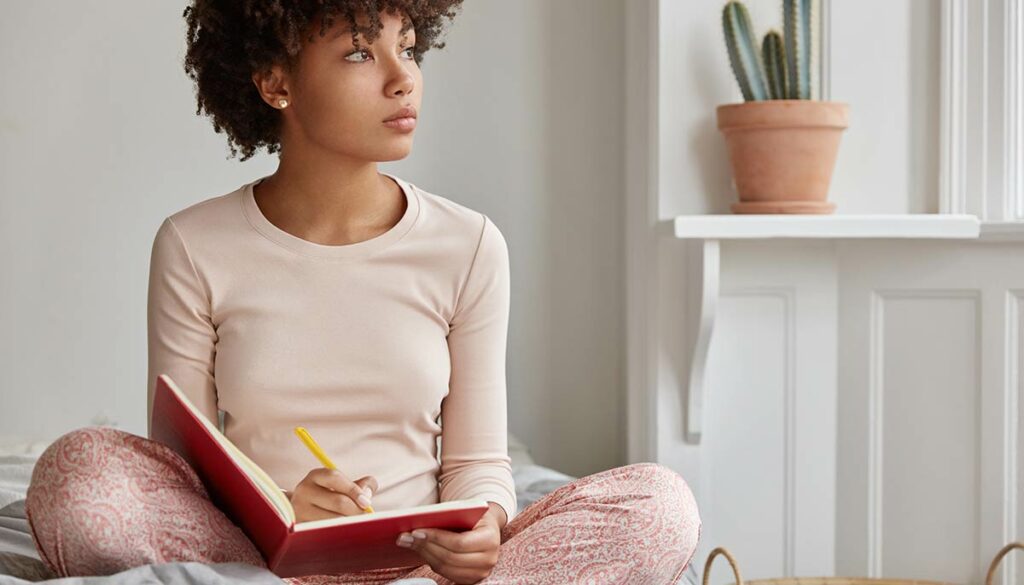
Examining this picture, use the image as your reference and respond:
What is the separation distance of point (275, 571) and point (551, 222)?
4.86ft

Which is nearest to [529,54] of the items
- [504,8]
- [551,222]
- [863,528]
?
[504,8]

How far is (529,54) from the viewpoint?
8.18ft

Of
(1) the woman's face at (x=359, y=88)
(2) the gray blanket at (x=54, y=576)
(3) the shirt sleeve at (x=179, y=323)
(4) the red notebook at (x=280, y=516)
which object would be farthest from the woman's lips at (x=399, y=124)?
(2) the gray blanket at (x=54, y=576)

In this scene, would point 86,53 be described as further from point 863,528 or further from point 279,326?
point 863,528

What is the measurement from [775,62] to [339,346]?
0.90 metres

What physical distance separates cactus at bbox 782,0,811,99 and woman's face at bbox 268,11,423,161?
2.52 ft

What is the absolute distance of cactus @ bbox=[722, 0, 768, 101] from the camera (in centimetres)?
184

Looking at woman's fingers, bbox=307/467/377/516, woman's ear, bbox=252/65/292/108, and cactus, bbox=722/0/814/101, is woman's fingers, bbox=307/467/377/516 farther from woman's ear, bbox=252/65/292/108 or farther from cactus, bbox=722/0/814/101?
cactus, bbox=722/0/814/101

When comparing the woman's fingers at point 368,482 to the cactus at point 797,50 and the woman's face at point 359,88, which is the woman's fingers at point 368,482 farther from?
the cactus at point 797,50

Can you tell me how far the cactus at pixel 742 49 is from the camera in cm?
184

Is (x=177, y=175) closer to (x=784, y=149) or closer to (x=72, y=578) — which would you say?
(x=784, y=149)

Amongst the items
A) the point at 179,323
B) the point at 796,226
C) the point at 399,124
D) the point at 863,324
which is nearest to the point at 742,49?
the point at 796,226

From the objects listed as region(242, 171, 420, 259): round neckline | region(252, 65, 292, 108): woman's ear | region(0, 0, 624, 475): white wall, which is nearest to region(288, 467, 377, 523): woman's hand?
region(242, 171, 420, 259): round neckline

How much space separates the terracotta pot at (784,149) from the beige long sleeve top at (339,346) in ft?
2.08
